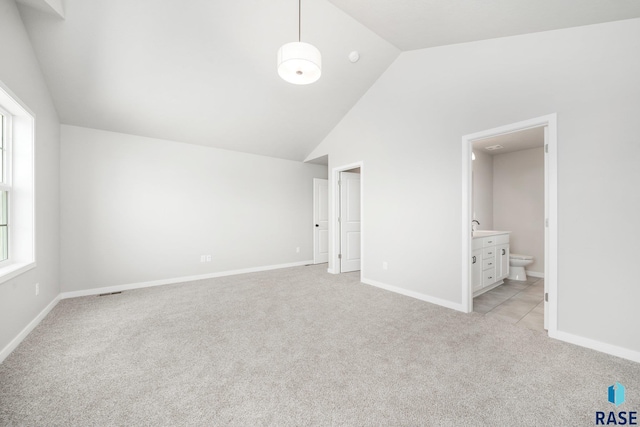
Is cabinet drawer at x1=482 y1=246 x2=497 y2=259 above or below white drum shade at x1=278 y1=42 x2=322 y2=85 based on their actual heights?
below

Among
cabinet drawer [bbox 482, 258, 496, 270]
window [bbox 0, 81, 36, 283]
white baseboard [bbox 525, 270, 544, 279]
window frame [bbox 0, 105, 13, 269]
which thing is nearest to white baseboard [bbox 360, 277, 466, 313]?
cabinet drawer [bbox 482, 258, 496, 270]

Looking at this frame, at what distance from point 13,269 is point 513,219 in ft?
23.3

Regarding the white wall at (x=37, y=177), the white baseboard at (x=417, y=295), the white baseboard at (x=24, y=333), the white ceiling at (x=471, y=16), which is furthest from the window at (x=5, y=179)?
the white baseboard at (x=417, y=295)

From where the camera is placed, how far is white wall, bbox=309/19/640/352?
6.58 feet

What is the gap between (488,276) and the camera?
11.9ft

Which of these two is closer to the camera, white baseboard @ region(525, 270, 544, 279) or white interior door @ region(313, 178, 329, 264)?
white baseboard @ region(525, 270, 544, 279)

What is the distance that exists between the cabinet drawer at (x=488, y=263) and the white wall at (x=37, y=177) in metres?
5.06

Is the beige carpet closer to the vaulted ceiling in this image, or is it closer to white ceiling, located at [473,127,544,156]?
the vaulted ceiling

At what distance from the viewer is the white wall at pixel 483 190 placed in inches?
193

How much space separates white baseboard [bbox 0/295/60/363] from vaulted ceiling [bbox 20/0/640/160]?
96.8 inches

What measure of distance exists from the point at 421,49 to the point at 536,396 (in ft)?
12.0
